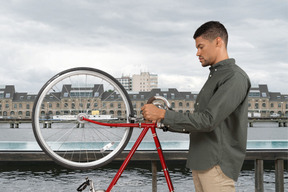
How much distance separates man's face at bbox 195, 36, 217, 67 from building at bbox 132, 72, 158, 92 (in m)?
137

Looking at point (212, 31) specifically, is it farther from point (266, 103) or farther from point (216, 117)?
point (266, 103)

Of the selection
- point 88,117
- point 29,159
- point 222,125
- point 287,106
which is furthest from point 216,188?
point 287,106

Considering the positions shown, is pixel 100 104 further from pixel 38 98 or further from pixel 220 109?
pixel 220 109

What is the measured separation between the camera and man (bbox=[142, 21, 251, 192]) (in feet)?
4.83

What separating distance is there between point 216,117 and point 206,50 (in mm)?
359

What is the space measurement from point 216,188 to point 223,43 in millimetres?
694

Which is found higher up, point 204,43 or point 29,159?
point 204,43

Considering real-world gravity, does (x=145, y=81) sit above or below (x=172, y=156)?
above

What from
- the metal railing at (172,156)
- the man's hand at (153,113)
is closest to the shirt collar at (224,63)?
the man's hand at (153,113)

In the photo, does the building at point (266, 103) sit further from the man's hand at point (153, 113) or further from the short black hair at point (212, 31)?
the man's hand at point (153, 113)

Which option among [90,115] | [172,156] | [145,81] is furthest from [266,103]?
[90,115]

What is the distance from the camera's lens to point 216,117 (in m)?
1.45

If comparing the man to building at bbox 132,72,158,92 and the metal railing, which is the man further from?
building at bbox 132,72,158,92

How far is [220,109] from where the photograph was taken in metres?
1.45
